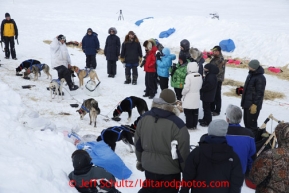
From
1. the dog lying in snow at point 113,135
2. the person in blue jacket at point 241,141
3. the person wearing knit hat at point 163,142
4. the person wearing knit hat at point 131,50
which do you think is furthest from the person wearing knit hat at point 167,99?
the person wearing knit hat at point 131,50

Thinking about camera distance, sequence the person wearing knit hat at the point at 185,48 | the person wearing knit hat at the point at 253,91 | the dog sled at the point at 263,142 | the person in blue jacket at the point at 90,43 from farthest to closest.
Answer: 1. the person in blue jacket at the point at 90,43
2. the person wearing knit hat at the point at 185,48
3. the person wearing knit hat at the point at 253,91
4. the dog sled at the point at 263,142

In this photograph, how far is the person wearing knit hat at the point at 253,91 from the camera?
18.1 feet

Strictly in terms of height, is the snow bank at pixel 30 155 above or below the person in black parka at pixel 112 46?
below

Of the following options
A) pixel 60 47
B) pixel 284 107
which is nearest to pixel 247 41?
pixel 284 107

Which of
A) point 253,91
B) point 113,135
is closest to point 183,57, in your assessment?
point 253,91

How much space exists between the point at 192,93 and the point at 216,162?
378 cm

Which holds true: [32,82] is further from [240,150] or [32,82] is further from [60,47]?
[240,150]

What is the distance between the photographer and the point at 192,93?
635 cm

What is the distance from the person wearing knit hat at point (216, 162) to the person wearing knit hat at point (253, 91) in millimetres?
3106

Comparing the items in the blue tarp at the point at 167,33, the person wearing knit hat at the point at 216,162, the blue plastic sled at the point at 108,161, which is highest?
the blue tarp at the point at 167,33

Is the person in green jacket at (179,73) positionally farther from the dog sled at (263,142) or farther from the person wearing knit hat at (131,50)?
the dog sled at (263,142)

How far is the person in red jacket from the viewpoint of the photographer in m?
8.20

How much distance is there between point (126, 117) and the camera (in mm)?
7266

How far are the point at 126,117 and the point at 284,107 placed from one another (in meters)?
4.24
